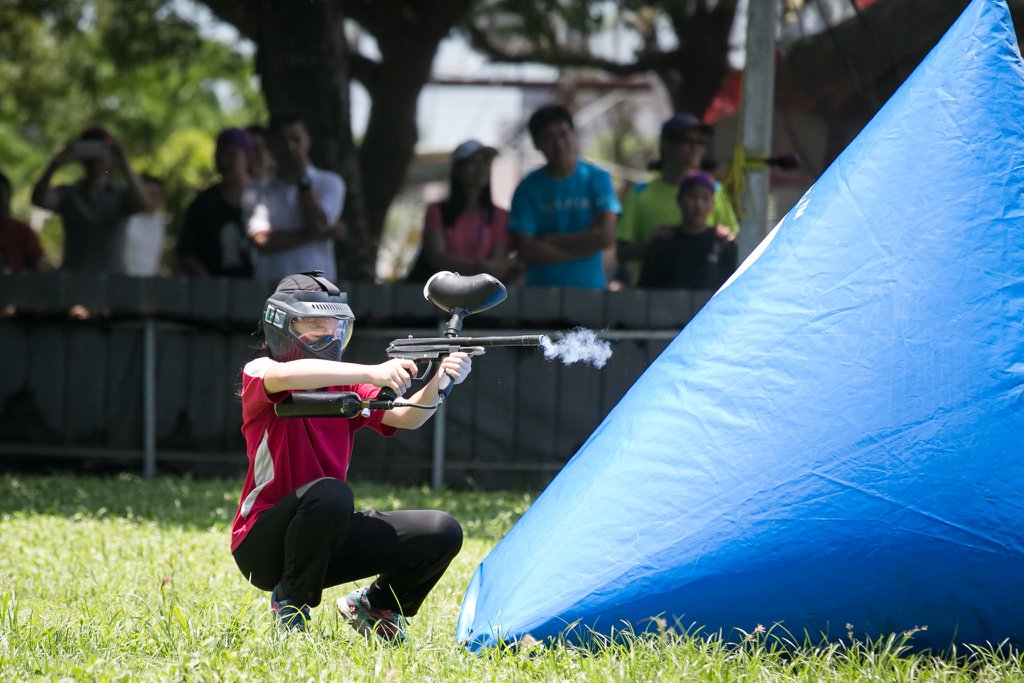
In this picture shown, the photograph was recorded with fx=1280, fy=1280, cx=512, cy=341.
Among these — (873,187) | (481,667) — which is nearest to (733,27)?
(873,187)

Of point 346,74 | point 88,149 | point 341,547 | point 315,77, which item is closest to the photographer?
point 341,547

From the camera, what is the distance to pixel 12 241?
402 inches

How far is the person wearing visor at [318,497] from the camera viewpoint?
3.91 metres

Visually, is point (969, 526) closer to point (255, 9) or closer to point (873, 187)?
point (873, 187)

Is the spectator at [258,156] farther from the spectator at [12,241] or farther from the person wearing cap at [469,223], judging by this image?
the spectator at [12,241]

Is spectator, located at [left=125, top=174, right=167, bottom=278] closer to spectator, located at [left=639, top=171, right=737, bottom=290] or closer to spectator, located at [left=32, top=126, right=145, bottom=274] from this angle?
spectator, located at [left=32, top=126, right=145, bottom=274]

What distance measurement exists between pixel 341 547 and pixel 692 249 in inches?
193

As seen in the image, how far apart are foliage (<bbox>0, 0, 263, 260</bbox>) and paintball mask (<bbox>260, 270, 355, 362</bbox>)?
13883mm

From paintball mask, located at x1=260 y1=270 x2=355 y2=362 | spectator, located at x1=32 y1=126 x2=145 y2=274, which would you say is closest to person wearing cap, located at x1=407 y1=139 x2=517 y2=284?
spectator, located at x1=32 y1=126 x2=145 y2=274

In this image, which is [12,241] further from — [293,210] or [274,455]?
[274,455]

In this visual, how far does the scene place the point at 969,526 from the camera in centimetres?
358

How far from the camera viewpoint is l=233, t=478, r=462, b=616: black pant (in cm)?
392

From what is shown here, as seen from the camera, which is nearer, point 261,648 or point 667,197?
point 261,648

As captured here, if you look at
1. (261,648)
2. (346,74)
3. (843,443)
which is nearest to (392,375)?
(261,648)
